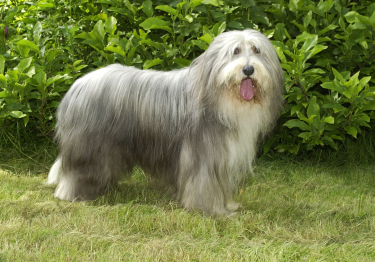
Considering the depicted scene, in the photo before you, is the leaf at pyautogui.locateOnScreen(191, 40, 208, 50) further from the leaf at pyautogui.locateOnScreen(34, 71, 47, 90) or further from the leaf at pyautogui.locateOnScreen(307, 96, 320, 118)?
the leaf at pyautogui.locateOnScreen(34, 71, 47, 90)

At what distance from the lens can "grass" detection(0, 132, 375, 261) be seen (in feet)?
10.3

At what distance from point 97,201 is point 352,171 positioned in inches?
106

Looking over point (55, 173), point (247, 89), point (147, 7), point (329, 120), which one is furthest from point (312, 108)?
point (55, 173)

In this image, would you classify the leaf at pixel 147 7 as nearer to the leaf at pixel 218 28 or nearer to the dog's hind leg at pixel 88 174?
the leaf at pixel 218 28

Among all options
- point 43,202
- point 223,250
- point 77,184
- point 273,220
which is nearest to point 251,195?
point 273,220

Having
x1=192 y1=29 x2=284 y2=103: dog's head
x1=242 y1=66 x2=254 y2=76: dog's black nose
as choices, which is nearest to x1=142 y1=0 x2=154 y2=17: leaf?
x1=192 y1=29 x2=284 y2=103: dog's head

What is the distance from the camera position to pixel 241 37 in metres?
3.34

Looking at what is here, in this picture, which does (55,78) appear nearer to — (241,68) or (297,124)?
(241,68)

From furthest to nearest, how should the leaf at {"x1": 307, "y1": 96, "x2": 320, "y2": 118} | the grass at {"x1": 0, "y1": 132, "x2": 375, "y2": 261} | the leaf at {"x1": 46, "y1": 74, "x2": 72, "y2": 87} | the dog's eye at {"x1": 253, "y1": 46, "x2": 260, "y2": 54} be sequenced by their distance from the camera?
1. the leaf at {"x1": 46, "y1": 74, "x2": 72, "y2": 87}
2. the leaf at {"x1": 307, "y1": 96, "x2": 320, "y2": 118}
3. the dog's eye at {"x1": 253, "y1": 46, "x2": 260, "y2": 54}
4. the grass at {"x1": 0, "y1": 132, "x2": 375, "y2": 261}

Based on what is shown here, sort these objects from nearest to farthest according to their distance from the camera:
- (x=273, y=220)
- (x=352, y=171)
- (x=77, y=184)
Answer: (x=273, y=220)
(x=77, y=184)
(x=352, y=171)

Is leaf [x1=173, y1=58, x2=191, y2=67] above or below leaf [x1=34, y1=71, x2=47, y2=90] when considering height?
above

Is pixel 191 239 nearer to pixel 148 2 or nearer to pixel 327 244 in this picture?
pixel 327 244

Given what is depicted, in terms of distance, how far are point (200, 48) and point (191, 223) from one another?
1946 mm

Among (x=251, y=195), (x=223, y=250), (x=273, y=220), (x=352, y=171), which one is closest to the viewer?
(x=223, y=250)
